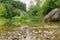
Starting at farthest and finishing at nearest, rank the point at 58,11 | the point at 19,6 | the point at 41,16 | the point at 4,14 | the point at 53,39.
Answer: the point at 19,6
the point at 4,14
the point at 41,16
the point at 58,11
the point at 53,39

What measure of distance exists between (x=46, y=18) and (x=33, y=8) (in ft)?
12.5

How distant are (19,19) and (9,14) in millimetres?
2225

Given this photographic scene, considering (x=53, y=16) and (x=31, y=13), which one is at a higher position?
(x=31, y=13)

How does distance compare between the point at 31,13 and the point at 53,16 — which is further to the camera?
the point at 31,13

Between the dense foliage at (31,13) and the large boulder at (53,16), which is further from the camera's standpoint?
the dense foliage at (31,13)

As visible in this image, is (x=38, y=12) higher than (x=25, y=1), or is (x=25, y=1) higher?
(x=25, y=1)

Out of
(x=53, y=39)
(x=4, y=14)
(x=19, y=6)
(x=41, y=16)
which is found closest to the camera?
(x=53, y=39)

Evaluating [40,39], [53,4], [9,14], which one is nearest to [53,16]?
[53,4]

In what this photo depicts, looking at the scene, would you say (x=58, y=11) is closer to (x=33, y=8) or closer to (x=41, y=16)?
(x=41, y=16)

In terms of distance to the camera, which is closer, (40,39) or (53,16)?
(40,39)

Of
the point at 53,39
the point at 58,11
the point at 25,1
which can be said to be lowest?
the point at 53,39

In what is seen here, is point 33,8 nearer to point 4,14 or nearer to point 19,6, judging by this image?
point 4,14

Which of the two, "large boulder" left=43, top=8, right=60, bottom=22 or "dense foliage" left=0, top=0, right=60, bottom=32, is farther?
"dense foliage" left=0, top=0, right=60, bottom=32

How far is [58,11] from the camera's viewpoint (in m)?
15.6
